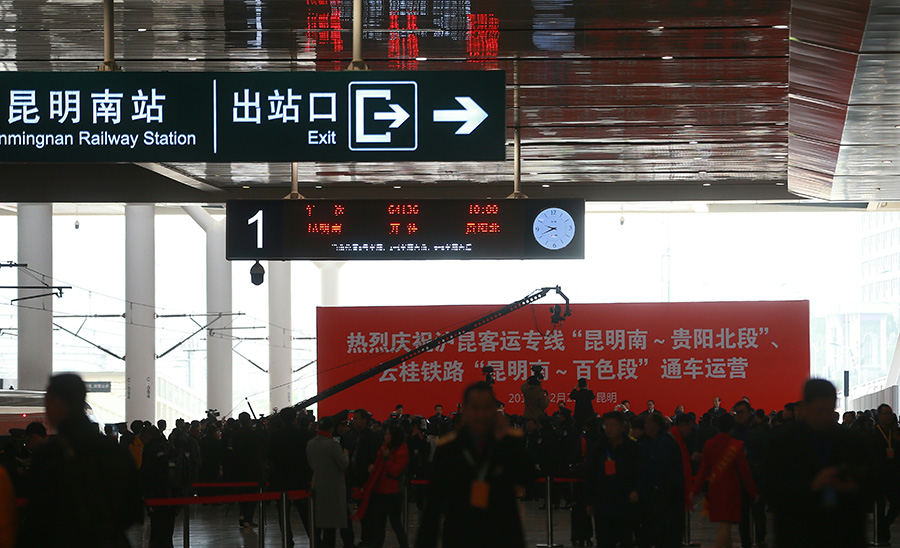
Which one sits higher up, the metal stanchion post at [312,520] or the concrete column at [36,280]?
the concrete column at [36,280]

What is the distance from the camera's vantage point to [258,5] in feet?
28.8

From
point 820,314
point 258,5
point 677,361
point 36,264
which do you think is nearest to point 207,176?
point 258,5

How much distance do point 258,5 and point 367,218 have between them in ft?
9.75

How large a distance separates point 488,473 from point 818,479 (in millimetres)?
1398

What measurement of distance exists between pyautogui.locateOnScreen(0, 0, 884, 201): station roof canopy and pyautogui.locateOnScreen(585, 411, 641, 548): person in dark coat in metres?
3.20

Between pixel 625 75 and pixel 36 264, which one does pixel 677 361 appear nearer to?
pixel 625 75

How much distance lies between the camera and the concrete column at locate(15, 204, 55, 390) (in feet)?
90.7

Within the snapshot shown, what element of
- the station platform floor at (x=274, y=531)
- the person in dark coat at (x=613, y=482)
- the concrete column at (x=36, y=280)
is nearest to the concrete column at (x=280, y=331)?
the concrete column at (x=36, y=280)

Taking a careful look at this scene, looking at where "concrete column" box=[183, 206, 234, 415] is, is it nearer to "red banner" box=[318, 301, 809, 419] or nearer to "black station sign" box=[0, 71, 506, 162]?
"red banner" box=[318, 301, 809, 419]

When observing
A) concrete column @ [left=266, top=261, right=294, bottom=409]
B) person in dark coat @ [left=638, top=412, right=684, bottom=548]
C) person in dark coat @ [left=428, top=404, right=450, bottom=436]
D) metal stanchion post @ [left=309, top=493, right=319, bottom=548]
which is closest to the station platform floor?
metal stanchion post @ [left=309, top=493, right=319, bottom=548]

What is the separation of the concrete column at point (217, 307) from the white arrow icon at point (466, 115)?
26.7 m

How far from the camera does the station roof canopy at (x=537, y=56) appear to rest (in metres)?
8.84

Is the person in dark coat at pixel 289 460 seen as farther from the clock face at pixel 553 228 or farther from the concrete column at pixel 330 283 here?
the concrete column at pixel 330 283

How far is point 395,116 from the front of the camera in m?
6.46
